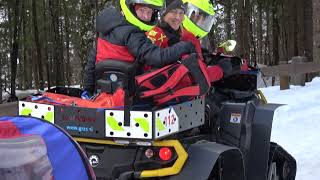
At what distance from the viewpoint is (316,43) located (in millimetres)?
16375

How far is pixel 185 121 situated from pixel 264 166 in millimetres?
1287

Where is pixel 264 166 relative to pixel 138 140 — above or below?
below

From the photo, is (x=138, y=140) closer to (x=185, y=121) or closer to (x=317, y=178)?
(x=185, y=121)

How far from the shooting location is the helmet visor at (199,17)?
16.1 ft

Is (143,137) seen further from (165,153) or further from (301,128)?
(301,128)

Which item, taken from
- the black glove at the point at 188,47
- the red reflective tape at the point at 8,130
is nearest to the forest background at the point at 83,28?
the black glove at the point at 188,47

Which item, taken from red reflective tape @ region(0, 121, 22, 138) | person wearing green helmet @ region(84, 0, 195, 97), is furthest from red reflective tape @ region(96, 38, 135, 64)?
red reflective tape @ region(0, 121, 22, 138)

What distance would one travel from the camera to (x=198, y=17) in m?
4.99

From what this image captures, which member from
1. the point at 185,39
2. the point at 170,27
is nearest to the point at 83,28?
the point at 185,39

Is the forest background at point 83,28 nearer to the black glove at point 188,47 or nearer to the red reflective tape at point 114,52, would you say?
the red reflective tape at point 114,52

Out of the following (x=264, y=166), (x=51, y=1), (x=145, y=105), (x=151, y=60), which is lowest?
(x=264, y=166)

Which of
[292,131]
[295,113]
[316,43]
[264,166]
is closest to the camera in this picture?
[264,166]

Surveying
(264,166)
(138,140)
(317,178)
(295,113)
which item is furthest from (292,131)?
(138,140)

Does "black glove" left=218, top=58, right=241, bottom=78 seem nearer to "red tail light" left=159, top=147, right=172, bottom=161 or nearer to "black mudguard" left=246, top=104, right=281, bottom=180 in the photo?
"black mudguard" left=246, top=104, right=281, bottom=180
